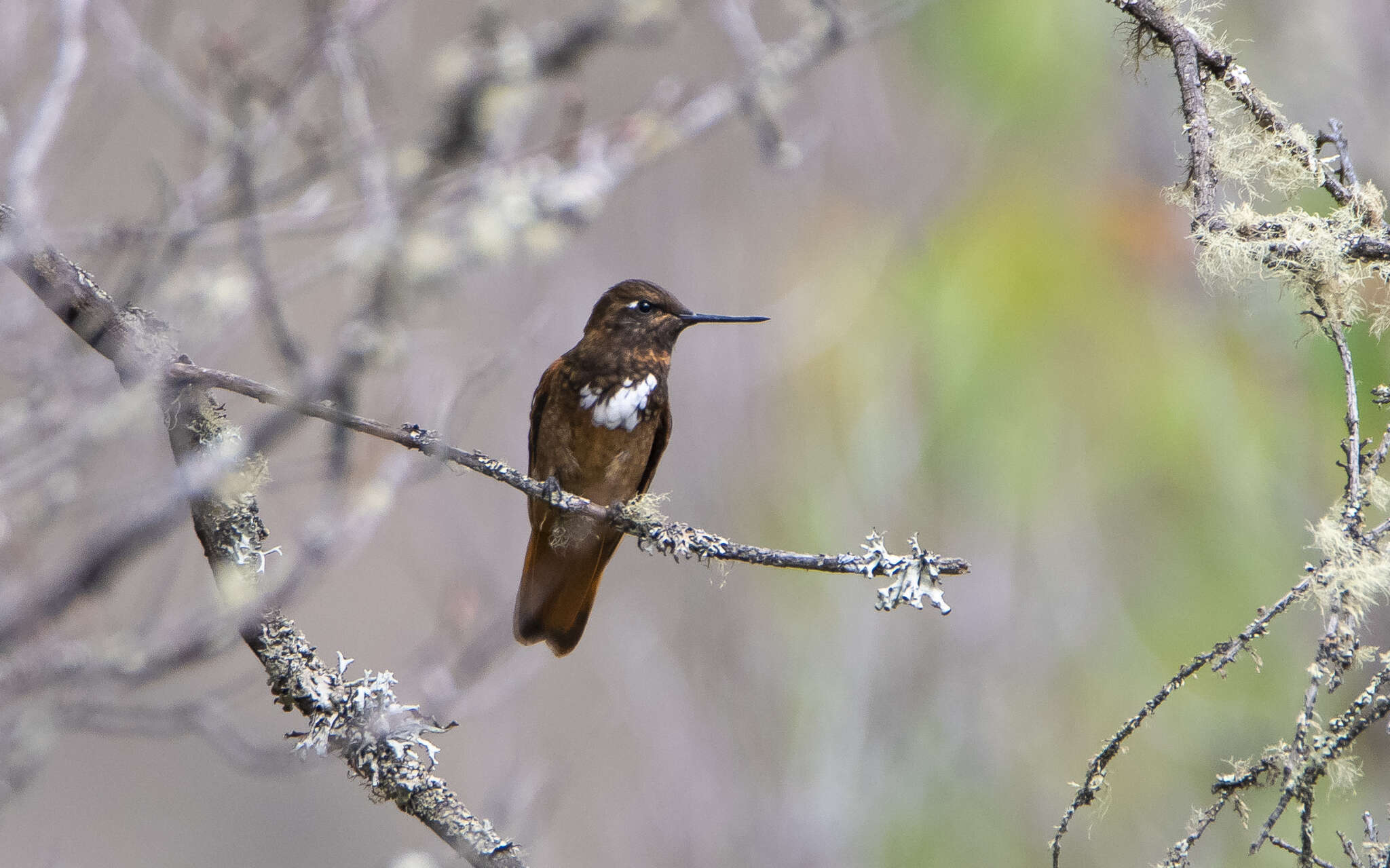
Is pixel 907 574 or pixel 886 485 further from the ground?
pixel 886 485

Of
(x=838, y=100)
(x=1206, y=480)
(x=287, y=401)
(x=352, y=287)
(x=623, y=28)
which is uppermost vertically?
(x=838, y=100)

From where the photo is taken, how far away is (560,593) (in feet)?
11.5

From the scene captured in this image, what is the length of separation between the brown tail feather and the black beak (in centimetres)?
69

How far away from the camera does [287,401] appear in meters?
1.41

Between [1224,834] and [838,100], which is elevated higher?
[838,100]

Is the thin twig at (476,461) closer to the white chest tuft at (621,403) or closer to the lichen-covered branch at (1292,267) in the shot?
the lichen-covered branch at (1292,267)

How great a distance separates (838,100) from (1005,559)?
8.88ft

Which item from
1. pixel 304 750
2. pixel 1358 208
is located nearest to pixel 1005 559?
pixel 1358 208

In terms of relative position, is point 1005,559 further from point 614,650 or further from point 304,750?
point 304,750

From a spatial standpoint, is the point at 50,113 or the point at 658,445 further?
the point at 658,445

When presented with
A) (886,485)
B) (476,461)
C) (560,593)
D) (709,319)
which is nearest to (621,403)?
(709,319)

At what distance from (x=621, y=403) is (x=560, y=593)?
0.61m

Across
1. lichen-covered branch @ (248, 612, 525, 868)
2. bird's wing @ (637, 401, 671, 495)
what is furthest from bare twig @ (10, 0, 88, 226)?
bird's wing @ (637, 401, 671, 495)

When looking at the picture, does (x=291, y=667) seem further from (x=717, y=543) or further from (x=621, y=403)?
(x=621, y=403)
